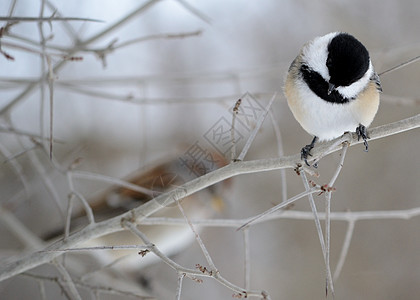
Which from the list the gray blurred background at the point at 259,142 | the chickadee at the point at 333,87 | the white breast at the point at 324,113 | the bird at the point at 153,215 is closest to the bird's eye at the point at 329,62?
the chickadee at the point at 333,87

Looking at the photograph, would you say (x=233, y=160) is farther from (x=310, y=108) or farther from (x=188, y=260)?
(x=188, y=260)

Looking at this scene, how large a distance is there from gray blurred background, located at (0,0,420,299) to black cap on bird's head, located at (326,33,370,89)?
1099 mm

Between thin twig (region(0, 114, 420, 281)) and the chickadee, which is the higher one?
the chickadee

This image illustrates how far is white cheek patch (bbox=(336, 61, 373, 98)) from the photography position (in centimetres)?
100

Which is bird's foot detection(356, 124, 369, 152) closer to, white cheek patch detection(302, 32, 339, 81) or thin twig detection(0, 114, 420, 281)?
thin twig detection(0, 114, 420, 281)

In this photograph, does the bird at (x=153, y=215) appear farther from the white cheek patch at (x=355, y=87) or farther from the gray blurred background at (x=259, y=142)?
the white cheek patch at (x=355, y=87)

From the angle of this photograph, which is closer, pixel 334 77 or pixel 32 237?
pixel 334 77

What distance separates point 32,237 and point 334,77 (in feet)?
3.49

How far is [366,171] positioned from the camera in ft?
7.32

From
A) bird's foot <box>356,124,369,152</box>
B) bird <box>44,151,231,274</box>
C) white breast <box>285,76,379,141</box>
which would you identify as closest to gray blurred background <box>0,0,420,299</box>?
bird <box>44,151,231,274</box>

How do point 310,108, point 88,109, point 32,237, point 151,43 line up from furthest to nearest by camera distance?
point 151,43
point 88,109
point 32,237
point 310,108

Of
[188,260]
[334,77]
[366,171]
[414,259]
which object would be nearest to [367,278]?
[414,259]

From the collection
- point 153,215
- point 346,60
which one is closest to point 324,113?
point 346,60

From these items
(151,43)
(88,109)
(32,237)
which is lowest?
(32,237)
